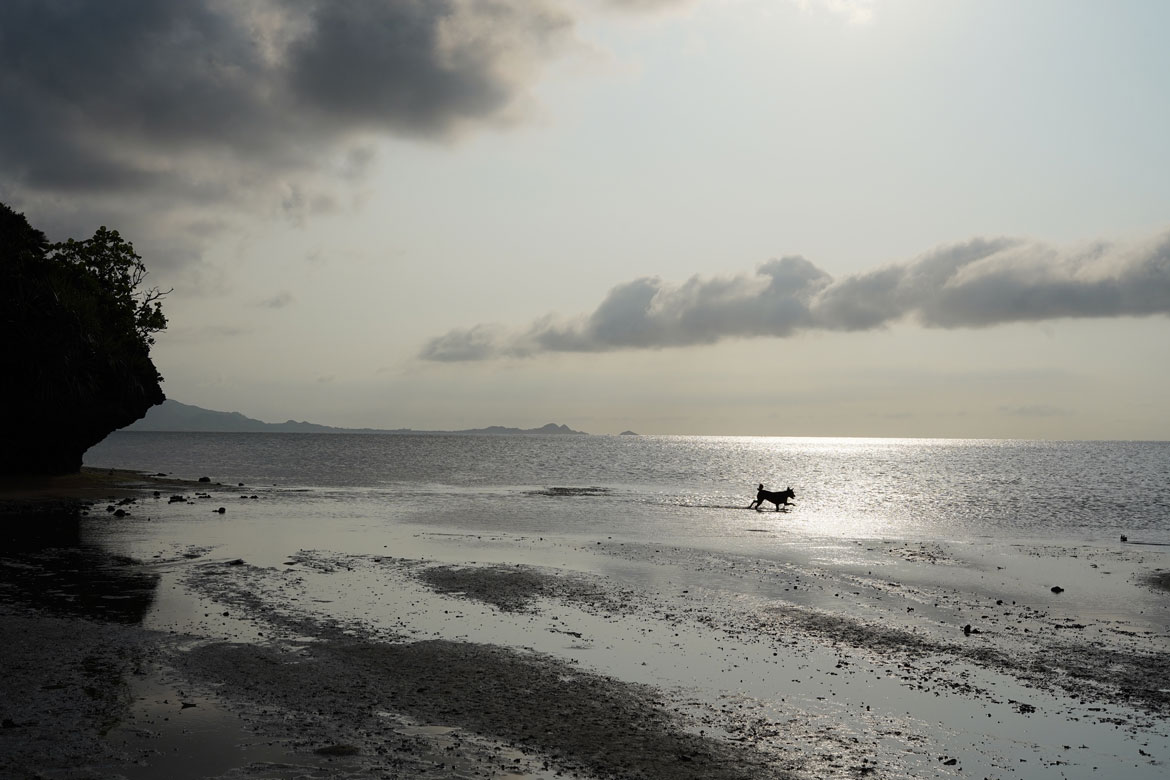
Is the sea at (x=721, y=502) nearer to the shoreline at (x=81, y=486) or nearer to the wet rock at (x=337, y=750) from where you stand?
the shoreline at (x=81, y=486)

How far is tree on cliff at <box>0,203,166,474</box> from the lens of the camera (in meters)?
52.4

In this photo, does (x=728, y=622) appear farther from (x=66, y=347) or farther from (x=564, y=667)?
(x=66, y=347)

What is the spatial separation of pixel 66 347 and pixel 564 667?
54244 millimetres

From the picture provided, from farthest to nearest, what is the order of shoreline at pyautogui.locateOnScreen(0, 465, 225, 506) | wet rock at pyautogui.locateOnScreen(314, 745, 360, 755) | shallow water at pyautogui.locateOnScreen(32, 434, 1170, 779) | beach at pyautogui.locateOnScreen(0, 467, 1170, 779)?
shoreline at pyautogui.locateOnScreen(0, 465, 225, 506), shallow water at pyautogui.locateOnScreen(32, 434, 1170, 779), beach at pyautogui.locateOnScreen(0, 467, 1170, 779), wet rock at pyautogui.locateOnScreen(314, 745, 360, 755)

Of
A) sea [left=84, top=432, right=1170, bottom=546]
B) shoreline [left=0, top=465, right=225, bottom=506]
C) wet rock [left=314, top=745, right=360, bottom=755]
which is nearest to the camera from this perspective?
wet rock [left=314, top=745, right=360, bottom=755]

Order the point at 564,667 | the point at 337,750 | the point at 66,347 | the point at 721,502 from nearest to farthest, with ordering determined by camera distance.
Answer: the point at 337,750 → the point at 564,667 → the point at 66,347 → the point at 721,502

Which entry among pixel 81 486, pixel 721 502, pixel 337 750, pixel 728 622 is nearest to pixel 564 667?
pixel 337 750

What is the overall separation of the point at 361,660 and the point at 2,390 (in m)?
50.3

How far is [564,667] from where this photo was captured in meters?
16.1

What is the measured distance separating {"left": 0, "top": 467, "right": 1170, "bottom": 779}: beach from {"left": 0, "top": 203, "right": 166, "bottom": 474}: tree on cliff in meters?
27.6

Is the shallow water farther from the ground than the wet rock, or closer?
closer

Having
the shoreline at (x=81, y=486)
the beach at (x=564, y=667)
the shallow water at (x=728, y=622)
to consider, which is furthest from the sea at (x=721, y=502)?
the beach at (x=564, y=667)

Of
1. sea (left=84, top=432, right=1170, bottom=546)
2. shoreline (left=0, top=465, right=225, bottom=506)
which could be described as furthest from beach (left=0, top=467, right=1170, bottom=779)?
shoreline (left=0, top=465, right=225, bottom=506)

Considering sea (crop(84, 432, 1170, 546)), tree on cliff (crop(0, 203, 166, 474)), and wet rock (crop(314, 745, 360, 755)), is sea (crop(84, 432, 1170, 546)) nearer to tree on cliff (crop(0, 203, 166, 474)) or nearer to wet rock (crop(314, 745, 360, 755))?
tree on cliff (crop(0, 203, 166, 474))
